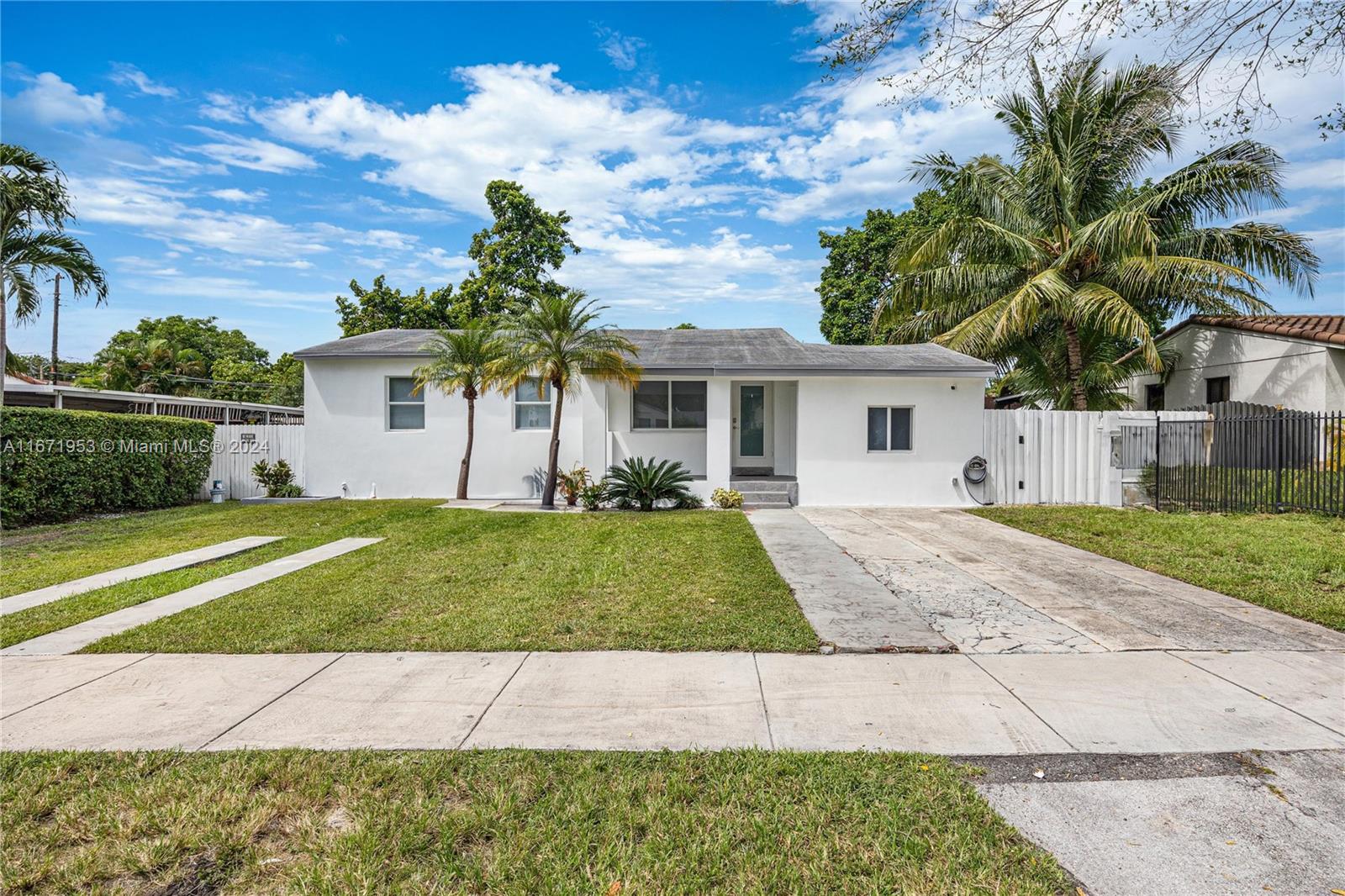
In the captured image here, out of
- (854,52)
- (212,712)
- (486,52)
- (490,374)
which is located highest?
(486,52)

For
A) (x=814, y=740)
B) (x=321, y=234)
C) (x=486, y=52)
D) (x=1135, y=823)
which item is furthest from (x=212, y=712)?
(x=321, y=234)

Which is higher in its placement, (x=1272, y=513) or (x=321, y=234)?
(x=321, y=234)

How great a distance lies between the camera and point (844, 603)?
559 cm

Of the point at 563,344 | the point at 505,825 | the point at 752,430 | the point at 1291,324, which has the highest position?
the point at 1291,324

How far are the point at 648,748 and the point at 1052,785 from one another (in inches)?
71.4

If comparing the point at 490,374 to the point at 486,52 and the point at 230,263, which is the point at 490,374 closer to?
the point at 486,52

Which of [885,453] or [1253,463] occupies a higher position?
[885,453]

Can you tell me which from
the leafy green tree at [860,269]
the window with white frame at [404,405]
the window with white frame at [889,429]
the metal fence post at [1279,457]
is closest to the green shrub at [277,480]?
the window with white frame at [404,405]

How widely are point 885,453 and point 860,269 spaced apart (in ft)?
66.3

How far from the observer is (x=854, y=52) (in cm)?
498

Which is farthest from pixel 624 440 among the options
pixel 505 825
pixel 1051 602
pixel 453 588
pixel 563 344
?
pixel 505 825

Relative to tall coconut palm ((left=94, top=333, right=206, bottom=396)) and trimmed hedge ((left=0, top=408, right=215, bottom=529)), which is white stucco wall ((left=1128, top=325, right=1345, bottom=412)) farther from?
tall coconut palm ((left=94, top=333, right=206, bottom=396))

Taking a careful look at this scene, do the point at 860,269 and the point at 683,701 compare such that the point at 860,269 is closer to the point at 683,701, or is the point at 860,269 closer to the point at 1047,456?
the point at 1047,456

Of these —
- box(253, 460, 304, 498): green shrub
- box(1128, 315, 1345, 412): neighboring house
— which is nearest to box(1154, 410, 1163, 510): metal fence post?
box(1128, 315, 1345, 412): neighboring house
